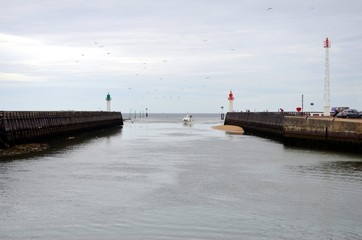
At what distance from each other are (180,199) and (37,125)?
3886 centimetres

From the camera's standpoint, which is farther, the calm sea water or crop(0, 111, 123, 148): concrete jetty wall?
crop(0, 111, 123, 148): concrete jetty wall

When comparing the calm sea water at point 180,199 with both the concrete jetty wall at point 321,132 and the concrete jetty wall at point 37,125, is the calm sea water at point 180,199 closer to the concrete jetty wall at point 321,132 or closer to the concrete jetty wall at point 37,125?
the concrete jetty wall at point 321,132

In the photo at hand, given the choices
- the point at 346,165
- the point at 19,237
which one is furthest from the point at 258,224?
the point at 346,165

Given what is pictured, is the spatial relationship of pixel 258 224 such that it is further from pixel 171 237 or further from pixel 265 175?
pixel 265 175

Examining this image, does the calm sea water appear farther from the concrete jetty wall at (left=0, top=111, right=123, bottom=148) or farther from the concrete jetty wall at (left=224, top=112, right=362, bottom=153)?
the concrete jetty wall at (left=0, top=111, right=123, bottom=148)

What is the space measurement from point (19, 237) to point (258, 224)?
8.64 meters

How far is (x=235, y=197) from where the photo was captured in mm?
22953

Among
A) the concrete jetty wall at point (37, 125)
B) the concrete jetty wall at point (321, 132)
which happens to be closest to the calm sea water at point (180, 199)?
the concrete jetty wall at point (321, 132)

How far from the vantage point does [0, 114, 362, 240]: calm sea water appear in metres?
16.9

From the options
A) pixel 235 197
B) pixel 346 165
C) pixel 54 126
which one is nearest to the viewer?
pixel 235 197

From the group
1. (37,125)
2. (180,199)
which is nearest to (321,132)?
(180,199)

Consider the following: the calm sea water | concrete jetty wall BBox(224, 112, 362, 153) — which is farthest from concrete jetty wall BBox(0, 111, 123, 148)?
concrete jetty wall BBox(224, 112, 362, 153)

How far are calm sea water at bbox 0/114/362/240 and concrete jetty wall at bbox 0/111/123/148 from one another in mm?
9359

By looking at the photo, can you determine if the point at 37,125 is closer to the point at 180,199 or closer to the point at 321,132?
the point at 321,132
